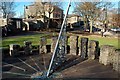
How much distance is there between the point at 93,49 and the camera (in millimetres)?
14328

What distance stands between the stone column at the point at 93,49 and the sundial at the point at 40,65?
248 centimetres

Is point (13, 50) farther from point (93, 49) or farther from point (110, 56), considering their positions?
point (110, 56)

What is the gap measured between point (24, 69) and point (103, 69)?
4.47 meters

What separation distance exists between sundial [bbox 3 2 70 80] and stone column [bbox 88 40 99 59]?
248cm

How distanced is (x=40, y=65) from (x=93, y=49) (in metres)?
3.81

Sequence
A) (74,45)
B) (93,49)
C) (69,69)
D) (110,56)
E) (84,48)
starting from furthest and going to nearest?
(74,45), (84,48), (93,49), (110,56), (69,69)

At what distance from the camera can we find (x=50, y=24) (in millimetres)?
57531

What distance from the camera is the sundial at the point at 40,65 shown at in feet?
35.1

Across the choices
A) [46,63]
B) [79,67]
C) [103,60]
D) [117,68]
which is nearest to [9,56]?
[46,63]

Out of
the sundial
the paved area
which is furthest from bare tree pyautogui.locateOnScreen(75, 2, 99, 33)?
the sundial

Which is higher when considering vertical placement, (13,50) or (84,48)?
(84,48)

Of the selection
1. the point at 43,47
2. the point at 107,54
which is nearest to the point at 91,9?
the point at 43,47

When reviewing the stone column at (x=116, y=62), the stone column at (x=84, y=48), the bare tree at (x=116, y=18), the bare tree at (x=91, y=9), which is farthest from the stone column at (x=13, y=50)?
the bare tree at (x=116, y=18)

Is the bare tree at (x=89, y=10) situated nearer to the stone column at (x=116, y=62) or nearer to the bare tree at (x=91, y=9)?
the bare tree at (x=91, y=9)
